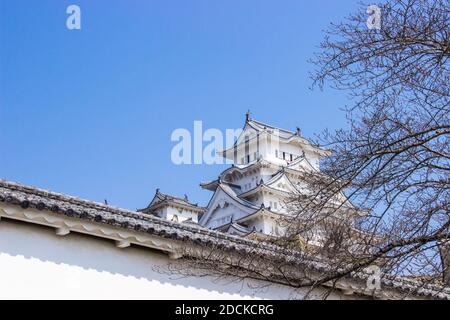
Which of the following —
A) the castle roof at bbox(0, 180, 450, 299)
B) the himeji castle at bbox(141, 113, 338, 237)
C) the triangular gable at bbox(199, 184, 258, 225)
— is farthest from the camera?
the triangular gable at bbox(199, 184, 258, 225)

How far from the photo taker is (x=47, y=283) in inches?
301

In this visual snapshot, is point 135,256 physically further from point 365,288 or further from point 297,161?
point 297,161

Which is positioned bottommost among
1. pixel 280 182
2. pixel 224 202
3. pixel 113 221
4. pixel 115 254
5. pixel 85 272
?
pixel 85 272

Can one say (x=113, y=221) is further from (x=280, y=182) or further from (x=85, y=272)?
(x=280, y=182)

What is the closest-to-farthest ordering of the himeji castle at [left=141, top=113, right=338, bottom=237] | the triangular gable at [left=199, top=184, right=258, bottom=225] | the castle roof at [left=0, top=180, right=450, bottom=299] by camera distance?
the castle roof at [left=0, top=180, right=450, bottom=299]
the himeji castle at [left=141, top=113, right=338, bottom=237]
the triangular gable at [left=199, top=184, right=258, bottom=225]

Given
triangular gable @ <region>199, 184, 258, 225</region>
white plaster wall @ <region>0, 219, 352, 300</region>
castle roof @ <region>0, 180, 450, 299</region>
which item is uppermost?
triangular gable @ <region>199, 184, 258, 225</region>

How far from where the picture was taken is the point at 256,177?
39.2 meters

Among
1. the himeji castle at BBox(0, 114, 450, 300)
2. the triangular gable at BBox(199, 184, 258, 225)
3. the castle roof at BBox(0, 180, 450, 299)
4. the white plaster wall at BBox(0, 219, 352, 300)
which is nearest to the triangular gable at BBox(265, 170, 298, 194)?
the triangular gable at BBox(199, 184, 258, 225)

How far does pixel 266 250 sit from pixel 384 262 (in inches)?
82.3

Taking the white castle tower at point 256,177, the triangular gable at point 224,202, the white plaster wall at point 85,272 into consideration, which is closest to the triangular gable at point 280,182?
the white castle tower at point 256,177

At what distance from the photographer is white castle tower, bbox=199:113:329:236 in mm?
36250

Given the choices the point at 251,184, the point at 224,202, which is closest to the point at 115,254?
the point at 224,202

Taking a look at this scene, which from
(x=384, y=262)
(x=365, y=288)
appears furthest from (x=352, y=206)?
(x=365, y=288)

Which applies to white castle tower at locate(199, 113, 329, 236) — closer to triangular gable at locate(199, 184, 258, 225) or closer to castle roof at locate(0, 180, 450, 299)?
triangular gable at locate(199, 184, 258, 225)
